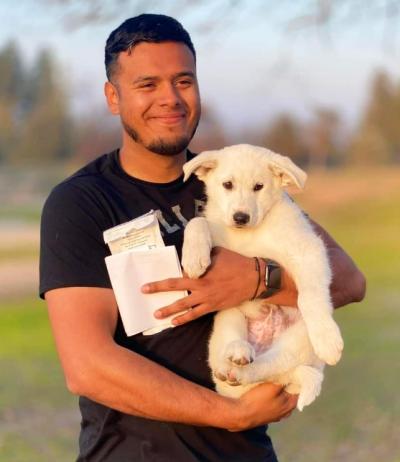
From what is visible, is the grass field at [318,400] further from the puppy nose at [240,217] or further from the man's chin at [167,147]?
the man's chin at [167,147]

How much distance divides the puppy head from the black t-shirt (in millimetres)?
278

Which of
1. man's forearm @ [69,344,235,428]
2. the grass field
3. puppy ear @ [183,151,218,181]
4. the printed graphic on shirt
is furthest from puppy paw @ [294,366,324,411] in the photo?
the grass field

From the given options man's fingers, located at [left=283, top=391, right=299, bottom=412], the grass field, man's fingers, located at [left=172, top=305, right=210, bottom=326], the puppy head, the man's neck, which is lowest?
the grass field

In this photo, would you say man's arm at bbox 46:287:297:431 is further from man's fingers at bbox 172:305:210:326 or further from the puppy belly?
the puppy belly

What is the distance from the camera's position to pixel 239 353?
299 centimetres

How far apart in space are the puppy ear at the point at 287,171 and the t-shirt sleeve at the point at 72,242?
69 centimetres

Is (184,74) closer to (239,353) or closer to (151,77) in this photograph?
(151,77)

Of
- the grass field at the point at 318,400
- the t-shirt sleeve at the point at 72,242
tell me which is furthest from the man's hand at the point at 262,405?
the grass field at the point at 318,400

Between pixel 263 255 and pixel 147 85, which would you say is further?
pixel 263 255

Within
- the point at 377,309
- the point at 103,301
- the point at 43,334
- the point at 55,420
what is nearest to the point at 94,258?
the point at 103,301

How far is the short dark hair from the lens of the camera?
325 centimetres

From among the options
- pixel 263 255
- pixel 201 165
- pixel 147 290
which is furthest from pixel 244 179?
pixel 147 290

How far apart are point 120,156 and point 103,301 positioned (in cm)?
64

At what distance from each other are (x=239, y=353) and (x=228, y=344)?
46 millimetres
